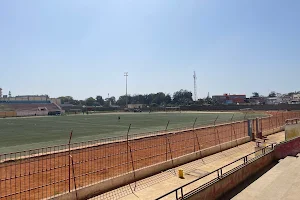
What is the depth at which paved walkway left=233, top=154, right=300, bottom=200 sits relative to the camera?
11664mm

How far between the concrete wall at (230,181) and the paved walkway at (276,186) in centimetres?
53

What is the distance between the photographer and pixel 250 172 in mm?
14500

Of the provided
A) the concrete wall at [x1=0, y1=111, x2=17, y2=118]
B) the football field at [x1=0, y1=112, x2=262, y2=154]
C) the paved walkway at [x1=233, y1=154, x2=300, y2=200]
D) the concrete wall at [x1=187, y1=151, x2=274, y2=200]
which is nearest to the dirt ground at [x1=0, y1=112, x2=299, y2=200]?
the concrete wall at [x1=187, y1=151, x2=274, y2=200]

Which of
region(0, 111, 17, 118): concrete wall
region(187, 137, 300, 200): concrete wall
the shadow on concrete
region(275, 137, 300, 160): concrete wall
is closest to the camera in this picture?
region(187, 137, 300, 200): concrete wall

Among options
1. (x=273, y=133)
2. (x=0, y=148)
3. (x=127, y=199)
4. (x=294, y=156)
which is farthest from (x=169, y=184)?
(x=273, y=133)

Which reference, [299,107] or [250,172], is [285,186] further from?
[299,107]

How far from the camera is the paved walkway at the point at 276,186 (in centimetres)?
1166

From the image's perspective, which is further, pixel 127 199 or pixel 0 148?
pixel 0 148

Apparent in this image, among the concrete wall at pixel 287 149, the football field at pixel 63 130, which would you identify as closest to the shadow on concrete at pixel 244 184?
the concrete wall at pixel 287 149

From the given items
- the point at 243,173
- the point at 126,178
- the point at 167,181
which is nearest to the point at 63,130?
the point at 126,178

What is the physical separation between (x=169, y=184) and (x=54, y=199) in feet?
18.0

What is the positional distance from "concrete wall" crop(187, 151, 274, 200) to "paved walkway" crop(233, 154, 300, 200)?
53cm

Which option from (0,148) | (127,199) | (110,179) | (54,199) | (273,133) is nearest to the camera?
(54,199)

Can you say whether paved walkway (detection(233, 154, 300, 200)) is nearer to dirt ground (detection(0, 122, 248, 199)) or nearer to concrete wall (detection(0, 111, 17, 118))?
dirt ground (detection(0, 122, 248, 199))
